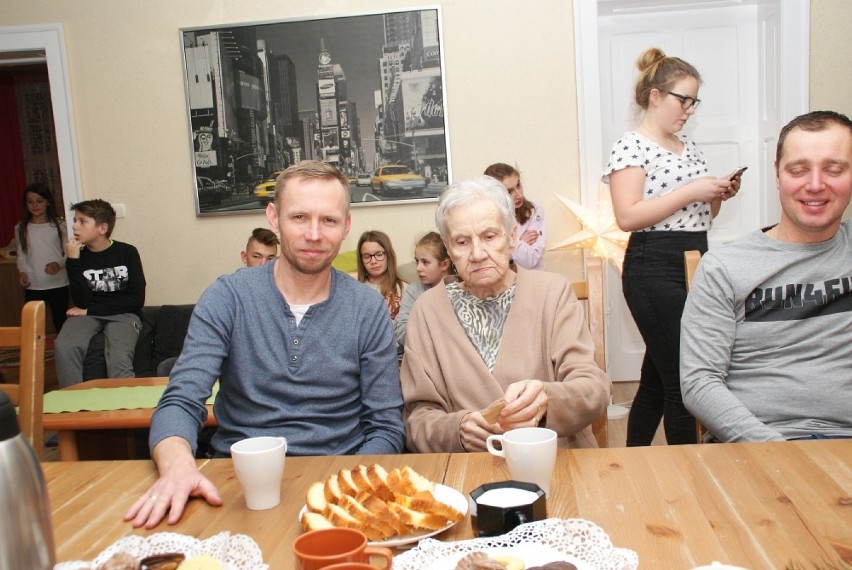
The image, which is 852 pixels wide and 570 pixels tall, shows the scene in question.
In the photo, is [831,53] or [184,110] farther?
[184,110]

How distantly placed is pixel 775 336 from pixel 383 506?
1.05 m

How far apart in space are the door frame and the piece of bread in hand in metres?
3.86

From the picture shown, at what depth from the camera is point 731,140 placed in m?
4.27

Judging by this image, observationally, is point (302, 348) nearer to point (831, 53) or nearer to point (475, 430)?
point (475, 430)

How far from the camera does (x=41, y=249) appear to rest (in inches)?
203

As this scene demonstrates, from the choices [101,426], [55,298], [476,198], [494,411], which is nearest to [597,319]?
[476,198]

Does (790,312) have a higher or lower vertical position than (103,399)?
higher

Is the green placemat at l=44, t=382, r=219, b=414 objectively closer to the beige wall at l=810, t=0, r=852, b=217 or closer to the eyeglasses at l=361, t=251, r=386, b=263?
the eyeglasses at l=361, t=251, r=386, b=263

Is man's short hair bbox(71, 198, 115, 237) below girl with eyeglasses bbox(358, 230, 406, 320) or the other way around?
the other way around

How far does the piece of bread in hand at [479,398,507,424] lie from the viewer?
4.52 feet

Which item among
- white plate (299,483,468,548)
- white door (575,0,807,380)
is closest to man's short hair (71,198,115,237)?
white door (575,0,807,380)

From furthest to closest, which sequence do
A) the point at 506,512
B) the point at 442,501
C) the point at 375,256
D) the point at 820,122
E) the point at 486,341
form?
1. the point at 375,256
2. the point at 486,341
3. the point at 820,122
4. the point at 442,501
5. the point at 506,512

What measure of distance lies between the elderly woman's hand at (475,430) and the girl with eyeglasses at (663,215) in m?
1.11

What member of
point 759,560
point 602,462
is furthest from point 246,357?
point 759,560
